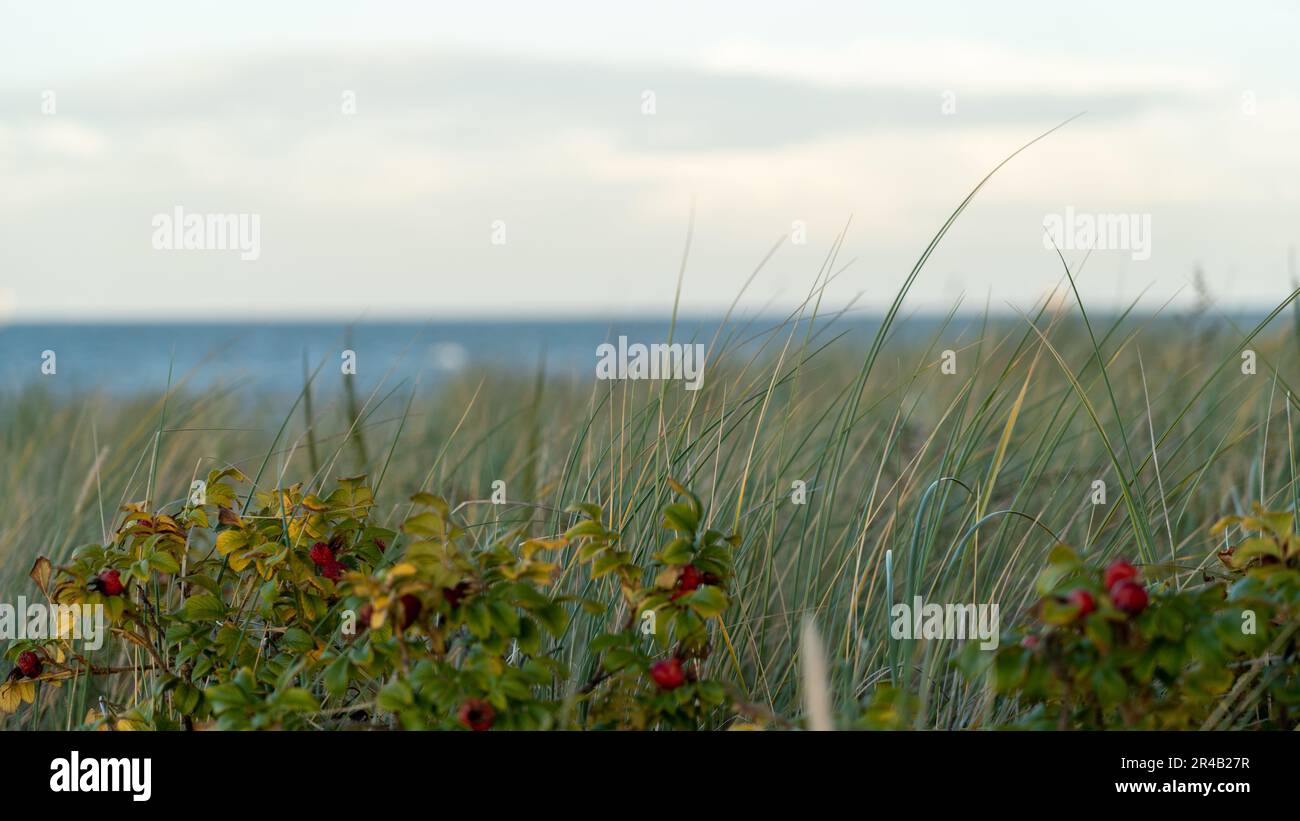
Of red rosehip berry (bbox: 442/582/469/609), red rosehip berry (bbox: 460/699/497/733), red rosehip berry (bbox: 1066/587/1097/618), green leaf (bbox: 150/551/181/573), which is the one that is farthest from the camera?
green leaf (bbox: 150/551/181/573)

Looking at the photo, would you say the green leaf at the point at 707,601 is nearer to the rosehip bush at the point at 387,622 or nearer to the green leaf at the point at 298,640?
the rosehip bush at the point at 387,622

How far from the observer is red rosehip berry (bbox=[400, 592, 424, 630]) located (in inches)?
71.4

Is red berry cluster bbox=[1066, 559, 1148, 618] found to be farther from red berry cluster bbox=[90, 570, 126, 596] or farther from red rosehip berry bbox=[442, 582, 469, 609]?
red berry cluster bbox=[90, 570, 126, 596]

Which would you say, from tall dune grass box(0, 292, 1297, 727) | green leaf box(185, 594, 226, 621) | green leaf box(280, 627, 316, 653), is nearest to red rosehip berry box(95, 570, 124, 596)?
green leaf box(185, 594, 226, 621)

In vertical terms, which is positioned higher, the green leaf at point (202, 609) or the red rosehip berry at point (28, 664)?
the green leaf at point (202, 609)

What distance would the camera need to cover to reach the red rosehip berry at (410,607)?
5.95 ft

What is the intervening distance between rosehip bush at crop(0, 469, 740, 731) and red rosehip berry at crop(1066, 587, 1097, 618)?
21.0 inches

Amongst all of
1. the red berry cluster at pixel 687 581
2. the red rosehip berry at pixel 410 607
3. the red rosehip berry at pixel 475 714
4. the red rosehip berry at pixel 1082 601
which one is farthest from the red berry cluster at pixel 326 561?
the red rosehip berry at pixel 1082 601

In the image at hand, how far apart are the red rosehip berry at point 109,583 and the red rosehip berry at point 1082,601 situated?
5.42 feet
